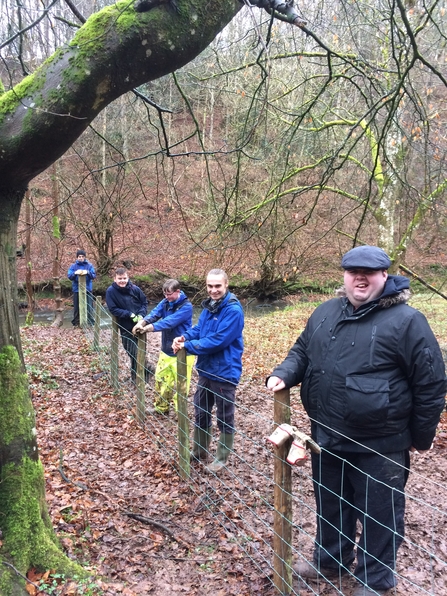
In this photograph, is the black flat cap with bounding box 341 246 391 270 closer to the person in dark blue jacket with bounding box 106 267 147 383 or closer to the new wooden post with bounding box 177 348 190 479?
the new wooden post with bounding box 177 348 190 479

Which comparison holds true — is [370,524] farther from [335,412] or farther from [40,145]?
[40,145]

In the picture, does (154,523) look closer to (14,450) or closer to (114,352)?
(14,450)

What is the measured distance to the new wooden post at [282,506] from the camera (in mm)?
2764

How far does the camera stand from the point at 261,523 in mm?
3830

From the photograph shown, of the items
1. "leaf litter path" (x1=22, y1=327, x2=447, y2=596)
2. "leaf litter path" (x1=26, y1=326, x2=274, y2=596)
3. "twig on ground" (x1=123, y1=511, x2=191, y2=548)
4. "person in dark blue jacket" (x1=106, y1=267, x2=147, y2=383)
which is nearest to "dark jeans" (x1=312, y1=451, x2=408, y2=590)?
"leaf litter path" (x1=22, y1=327, x2=447, y2=596)

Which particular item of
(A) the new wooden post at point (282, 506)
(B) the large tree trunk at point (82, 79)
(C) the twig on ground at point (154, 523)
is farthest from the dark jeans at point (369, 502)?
(B) the large tree trunk at point (82, 79)

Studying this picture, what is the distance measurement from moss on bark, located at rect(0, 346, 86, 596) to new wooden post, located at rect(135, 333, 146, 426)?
2776 mm

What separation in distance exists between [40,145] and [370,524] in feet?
9.01

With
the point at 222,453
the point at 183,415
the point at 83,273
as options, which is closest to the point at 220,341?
the point at 183,415

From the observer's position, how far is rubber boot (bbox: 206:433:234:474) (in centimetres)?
453

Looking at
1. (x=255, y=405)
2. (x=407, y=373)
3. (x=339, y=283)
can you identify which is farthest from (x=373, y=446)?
(x=339, y=283)

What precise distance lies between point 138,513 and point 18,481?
1474mm

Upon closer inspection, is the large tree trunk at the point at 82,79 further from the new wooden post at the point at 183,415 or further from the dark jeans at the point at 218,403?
the dark jeans at the point at 218,403

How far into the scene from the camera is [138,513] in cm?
391
